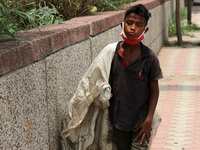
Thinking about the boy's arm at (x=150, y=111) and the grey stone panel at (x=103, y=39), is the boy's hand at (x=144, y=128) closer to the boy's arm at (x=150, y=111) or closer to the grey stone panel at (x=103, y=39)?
the boy's arm at (x=150, y=111)

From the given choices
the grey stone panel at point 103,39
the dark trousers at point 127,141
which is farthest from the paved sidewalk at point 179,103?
the dark trousers at point 127,141

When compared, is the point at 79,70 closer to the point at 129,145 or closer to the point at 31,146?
the point at 129,145

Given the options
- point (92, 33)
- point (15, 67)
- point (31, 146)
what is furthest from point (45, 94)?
point (92, 33)

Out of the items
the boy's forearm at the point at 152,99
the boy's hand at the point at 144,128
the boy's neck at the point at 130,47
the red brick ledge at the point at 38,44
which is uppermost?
the red brick ledge at the point at 38,44

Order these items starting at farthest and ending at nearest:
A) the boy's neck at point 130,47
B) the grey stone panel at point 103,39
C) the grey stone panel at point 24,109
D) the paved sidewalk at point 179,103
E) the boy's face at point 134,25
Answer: the paved sidewalk at point 179,103, the grey stone panel at point 103,39, the boy's neck at point 130,47, the boy's face at point 134,25, the grey stone panel at point 24,109

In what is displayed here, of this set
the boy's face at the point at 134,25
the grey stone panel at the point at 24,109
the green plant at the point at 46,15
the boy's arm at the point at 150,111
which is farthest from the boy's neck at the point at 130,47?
the green plant at the point at 46,15

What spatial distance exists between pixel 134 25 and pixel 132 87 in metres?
0.45

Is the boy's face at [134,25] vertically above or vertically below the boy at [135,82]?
above

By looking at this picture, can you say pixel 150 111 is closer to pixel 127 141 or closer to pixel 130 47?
pixel 127 141

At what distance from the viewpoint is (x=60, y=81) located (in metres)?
3.43

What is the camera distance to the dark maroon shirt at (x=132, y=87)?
315 cm

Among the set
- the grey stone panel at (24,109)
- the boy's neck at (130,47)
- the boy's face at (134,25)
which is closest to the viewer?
the grey stone panel at (24,109)

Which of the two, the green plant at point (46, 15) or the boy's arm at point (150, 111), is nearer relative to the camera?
the boy's arm at point (150, 111)

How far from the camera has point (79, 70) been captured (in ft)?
13.1
